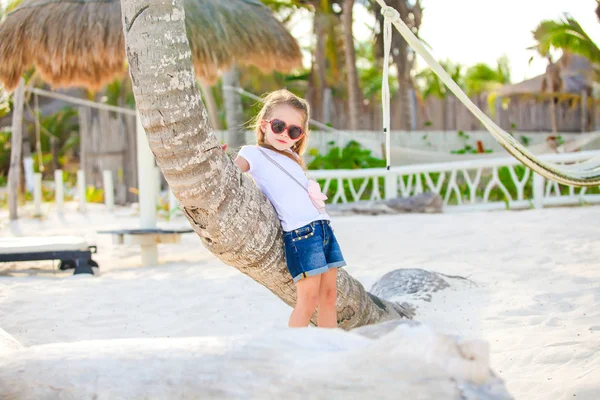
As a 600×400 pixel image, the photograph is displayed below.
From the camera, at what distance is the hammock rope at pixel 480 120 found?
2.98 m

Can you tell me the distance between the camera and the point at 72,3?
681cm

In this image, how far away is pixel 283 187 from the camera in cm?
272

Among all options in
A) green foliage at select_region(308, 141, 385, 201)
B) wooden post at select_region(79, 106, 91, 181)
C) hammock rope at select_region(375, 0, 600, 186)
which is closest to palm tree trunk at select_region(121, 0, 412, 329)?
hammock rope at select_region(375, 0, 600, 186)

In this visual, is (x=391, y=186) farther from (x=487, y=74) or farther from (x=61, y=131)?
(x=487, y=74)

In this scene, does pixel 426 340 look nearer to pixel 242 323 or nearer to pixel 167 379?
pixel 167 379

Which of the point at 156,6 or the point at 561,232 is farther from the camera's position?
the point at 561,232

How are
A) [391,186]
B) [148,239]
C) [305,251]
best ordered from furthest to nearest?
[391,186], [148,239], [305,251]

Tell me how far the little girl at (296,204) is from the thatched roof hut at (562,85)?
13.5 meters

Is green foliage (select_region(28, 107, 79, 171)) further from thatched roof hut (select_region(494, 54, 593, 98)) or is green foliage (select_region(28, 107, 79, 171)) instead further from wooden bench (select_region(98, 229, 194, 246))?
wooden bench (select_region(98, 229, 194, 246))

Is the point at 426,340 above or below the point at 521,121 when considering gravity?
below

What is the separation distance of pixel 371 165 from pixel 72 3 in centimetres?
652

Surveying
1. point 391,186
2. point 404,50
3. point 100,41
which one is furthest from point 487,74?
point 100,41

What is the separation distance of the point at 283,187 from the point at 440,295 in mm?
1975

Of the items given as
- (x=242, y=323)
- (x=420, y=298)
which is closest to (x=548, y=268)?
(x=420, y=298)
